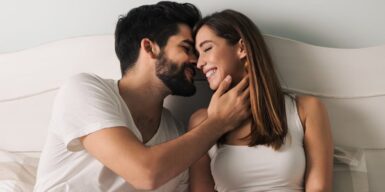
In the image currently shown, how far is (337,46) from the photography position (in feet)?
5.78

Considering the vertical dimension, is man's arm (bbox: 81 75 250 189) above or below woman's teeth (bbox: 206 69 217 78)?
below

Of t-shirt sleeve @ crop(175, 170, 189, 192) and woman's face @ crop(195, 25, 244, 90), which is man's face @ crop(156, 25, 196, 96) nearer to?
woman's face @ crop(195, 25, 244, 90)

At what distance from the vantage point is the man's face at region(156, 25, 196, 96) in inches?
61.8

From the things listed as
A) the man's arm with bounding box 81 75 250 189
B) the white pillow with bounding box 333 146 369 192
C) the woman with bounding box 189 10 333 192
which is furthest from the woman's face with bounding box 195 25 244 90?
the white pillow with bounding box 333 146 369 192

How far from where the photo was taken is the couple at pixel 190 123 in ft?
4.22

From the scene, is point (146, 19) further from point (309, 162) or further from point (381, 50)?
point (381, 50)

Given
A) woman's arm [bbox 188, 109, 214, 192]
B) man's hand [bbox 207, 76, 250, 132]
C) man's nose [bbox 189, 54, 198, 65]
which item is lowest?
woman's arm [bbox 188, 109, 214, 192]

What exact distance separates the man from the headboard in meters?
0.21

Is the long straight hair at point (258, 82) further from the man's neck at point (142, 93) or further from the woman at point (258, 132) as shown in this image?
the man's neck at point (142, 93)

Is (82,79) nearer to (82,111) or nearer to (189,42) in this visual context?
(82,111)

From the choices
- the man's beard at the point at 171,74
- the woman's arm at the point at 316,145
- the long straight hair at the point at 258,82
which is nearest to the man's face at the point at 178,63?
the man's beard at the point at 171,74

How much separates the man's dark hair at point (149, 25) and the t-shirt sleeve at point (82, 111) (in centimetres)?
26

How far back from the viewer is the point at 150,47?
1.62m

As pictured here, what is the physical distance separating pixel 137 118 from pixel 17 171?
0.52 metres
